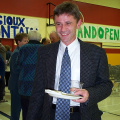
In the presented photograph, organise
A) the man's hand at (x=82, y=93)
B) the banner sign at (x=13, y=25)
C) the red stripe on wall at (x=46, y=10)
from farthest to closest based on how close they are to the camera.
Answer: the red stripe on wall at (x=46, y=10) → the banner sign at (x=13, y=25) → the man's hand at (x=82, y=93)

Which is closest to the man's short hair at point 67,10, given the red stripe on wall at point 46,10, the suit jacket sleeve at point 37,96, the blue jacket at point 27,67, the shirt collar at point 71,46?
the shirt collar at point 71,46

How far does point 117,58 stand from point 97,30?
2311mm

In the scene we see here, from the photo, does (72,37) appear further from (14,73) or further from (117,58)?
(117,58)

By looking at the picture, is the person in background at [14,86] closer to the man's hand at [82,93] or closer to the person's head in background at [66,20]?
the person's head in background at [66,20]

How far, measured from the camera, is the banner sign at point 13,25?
9.53m

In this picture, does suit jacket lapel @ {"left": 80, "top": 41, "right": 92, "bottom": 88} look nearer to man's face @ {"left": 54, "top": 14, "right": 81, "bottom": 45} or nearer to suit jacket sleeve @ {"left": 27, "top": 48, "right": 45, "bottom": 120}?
man's face @ {"left": 54, "top": 14, "right": 81, "bottom": 45}

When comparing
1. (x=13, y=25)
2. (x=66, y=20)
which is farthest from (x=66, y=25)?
(x=13, y=25)

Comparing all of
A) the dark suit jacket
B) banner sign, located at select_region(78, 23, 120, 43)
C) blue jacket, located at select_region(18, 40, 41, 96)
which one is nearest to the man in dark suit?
the dark suit jacket

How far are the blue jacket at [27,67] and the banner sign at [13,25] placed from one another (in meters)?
6.71

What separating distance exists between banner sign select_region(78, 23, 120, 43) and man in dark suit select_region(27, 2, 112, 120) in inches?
412

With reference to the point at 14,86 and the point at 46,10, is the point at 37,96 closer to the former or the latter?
the point at 14,86

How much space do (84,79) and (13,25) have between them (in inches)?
344

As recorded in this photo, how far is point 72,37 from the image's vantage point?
171 centimetres

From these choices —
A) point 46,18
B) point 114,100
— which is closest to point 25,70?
point 114,100
